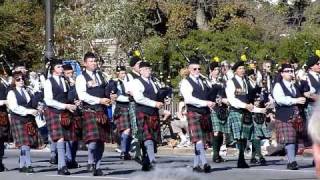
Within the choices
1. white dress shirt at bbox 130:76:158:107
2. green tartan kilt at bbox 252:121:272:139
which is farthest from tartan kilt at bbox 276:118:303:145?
white dress shirt at bbox 130:76:158:107

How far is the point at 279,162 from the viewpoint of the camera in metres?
13.0

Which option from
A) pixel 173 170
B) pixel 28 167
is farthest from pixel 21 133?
pixel 173 170

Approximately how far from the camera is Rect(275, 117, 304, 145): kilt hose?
36.9ft

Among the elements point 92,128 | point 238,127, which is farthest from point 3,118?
point 238,127

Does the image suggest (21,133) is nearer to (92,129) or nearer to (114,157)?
(92,129)

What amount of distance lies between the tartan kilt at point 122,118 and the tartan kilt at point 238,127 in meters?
2.18

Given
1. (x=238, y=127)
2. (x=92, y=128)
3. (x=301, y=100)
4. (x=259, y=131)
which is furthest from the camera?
(x=259, y=131)

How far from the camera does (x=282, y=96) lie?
11227 mm

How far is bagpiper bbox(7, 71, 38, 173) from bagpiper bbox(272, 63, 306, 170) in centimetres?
335

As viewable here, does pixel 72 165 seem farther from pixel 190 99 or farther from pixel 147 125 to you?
pixel 190 99

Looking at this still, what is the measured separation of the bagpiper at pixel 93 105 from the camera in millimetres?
10586

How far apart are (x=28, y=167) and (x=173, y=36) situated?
1478 centimetres

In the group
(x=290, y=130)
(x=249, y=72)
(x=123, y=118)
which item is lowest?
(x=290, y=130)

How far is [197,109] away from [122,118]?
2766 mm
